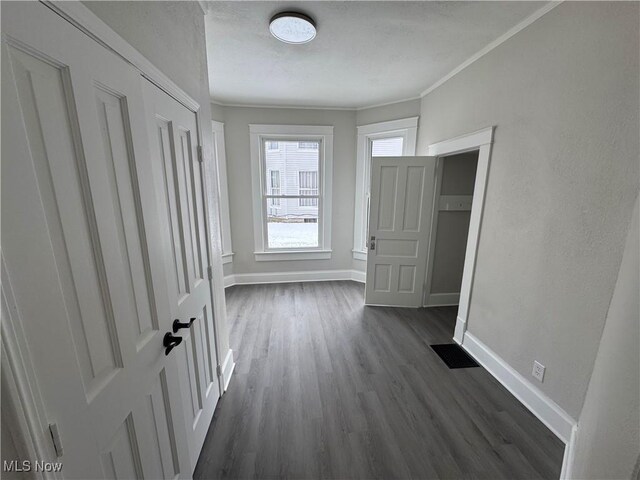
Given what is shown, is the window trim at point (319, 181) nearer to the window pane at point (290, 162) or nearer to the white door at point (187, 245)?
the window pane at point (290, 162)

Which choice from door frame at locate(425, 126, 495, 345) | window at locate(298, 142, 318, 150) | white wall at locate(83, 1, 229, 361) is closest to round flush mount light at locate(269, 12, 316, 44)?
white wall at locate(83, 1, 229, 361)

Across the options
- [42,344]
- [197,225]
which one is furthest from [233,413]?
[42,344]

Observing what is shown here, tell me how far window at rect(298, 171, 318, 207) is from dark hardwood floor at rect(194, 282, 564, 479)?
1.97 meters

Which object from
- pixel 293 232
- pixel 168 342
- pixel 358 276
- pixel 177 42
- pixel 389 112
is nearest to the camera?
pixel 168 342

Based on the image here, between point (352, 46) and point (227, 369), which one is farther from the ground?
point (352, 46)

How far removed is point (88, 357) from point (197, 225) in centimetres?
92

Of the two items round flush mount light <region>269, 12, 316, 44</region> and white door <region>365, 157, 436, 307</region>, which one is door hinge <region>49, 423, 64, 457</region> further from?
white door <region>365, 157, 436, 307</region>

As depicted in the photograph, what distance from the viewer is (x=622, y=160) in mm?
1302

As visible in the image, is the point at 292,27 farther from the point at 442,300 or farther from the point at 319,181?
the point at 442,300

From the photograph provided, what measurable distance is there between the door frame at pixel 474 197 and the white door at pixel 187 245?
2.23 m

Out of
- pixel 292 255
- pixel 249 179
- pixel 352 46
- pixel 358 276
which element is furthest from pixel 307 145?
pixel 358 276

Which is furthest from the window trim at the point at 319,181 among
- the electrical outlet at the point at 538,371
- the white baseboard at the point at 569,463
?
the white baseboard at the point at 569,463

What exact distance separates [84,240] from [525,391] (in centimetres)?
265

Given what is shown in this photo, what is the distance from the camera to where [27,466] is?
0.50 metres
